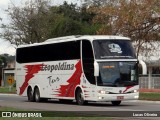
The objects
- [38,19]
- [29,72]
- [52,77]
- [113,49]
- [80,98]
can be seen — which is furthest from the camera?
[38,19]

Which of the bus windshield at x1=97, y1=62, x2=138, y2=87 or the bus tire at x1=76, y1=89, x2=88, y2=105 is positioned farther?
the bus tire at x1=76, y1=89, x2=88, y2=105

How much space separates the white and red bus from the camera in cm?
2719

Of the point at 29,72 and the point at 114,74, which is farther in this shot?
the point at 29,72

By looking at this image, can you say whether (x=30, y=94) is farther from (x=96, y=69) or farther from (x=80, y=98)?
(x=96, y=69)

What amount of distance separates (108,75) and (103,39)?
6.64 ft

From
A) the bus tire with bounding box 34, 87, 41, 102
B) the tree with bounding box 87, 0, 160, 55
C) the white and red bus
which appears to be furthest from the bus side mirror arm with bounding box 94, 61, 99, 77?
the tree with bounding box 87, 0, 160, 55

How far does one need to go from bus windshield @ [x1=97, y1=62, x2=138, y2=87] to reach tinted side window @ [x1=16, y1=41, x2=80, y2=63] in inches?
78.4

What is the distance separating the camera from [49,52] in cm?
3180

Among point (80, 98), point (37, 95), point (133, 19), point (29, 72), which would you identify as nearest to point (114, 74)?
point (80, 98)

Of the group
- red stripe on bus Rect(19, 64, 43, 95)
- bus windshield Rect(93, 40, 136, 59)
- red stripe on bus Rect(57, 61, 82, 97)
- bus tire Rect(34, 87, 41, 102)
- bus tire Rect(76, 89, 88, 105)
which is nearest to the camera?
bus windshield Rect(93, 40, 136, 59)

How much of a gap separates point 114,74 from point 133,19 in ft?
36.3

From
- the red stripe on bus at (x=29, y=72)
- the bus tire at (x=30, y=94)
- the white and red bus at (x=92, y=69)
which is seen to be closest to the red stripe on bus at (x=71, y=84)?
the white and red bus at (x=92, y=69)

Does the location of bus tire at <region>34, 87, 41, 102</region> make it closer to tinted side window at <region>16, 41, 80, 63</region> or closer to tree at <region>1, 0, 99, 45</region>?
tinted side window at <region>16, 41, 80, 63</region>

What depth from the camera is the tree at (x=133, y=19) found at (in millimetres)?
38000
